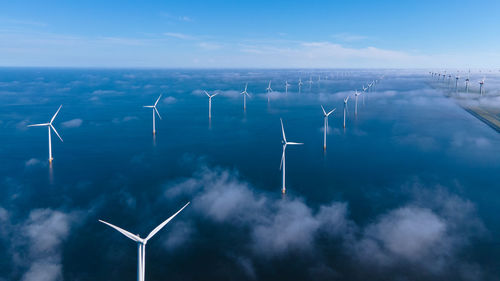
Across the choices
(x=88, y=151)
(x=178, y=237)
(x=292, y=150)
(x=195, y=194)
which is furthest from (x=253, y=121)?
(x=178, y=237)

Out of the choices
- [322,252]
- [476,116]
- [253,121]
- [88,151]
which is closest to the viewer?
[322,252]

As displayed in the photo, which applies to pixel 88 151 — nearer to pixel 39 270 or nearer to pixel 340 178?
pixel 39 270

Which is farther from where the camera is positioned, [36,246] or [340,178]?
[340,178]

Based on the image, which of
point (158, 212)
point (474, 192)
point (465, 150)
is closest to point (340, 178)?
point (474, 192)

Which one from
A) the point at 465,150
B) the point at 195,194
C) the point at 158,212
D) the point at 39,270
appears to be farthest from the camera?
the point at 465,150

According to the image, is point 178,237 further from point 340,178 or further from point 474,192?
point 474,192

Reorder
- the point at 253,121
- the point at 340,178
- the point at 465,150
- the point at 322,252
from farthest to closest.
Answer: the point at 253,121 → the point at 465,150 → the point at 340,178 → the point at 322,252
